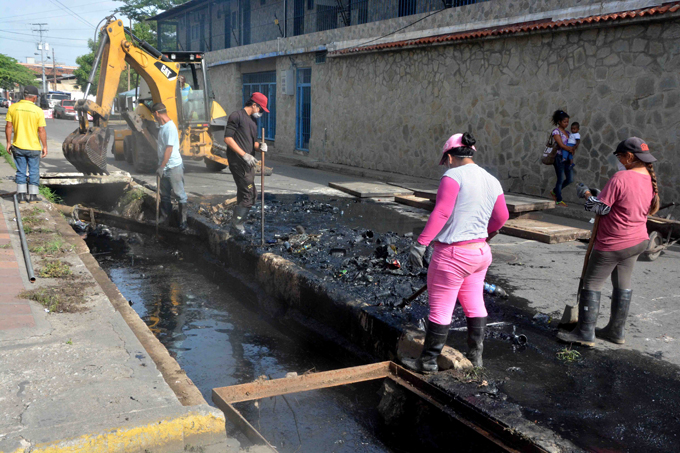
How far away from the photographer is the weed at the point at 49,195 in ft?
33.9

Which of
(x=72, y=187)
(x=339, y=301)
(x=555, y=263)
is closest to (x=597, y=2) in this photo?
(x=555, y=263)

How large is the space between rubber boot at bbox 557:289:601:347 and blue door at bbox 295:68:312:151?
1690 centimetres

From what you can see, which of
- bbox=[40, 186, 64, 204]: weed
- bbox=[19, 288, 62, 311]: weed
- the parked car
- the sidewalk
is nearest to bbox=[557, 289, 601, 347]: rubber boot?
the sidewalk

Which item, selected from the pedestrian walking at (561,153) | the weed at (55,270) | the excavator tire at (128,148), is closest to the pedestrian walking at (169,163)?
the weed at (55,270)

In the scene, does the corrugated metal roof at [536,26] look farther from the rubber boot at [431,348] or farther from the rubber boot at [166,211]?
the rubber boot at [431,348]

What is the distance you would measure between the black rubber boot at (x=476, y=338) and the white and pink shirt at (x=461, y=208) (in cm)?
58

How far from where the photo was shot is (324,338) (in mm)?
5277

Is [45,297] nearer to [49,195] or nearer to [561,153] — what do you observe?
[49,195]

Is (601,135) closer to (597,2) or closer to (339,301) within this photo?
(597,2)

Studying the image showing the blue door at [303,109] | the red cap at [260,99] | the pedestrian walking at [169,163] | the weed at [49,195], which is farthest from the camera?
the blue door at [303,109]

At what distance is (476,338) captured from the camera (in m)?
3.84

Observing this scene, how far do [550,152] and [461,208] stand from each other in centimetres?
779

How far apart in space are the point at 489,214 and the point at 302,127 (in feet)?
60.0

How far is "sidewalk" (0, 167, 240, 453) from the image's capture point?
266 cm
